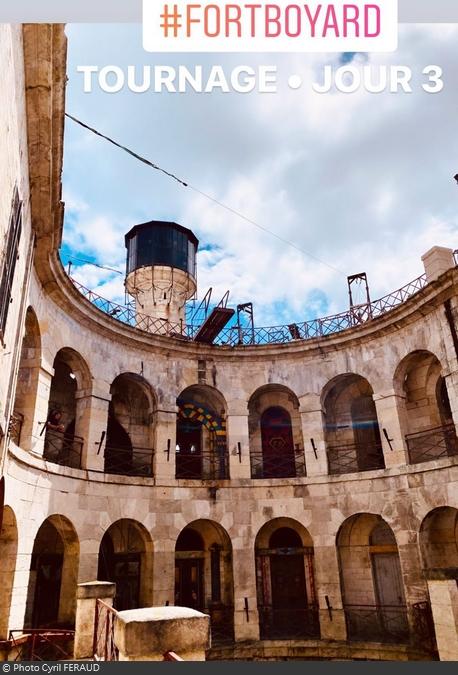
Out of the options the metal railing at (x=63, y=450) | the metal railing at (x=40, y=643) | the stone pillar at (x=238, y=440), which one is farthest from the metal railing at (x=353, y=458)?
the metal railing at (x=40, y=643)

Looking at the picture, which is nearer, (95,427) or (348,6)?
(348,6)

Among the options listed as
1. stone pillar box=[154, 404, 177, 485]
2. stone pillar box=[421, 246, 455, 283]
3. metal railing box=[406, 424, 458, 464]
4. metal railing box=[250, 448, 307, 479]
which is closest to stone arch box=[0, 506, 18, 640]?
stone pillar box=[154, 404, 177, 485]

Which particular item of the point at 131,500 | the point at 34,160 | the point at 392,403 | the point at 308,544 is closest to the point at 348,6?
the point at 34,160

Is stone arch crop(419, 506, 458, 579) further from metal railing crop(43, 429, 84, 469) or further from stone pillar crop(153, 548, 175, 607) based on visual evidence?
metal railing crop(43, 429, 84, 469)

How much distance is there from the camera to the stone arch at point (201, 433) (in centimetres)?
1942

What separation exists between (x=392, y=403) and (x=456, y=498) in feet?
11.8

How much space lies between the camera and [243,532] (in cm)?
1723

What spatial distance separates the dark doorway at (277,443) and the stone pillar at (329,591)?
3.38m

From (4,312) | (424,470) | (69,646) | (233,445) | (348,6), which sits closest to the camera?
(348,6)

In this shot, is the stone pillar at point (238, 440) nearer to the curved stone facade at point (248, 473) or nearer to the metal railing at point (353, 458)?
the curved stone facade at point (248, 473)

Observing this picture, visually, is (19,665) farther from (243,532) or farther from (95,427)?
(243,532)

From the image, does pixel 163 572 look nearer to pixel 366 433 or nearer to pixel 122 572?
pixel 122 572

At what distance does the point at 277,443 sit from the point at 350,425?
3.02m

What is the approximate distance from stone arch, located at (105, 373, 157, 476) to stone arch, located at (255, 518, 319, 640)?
532 cm
